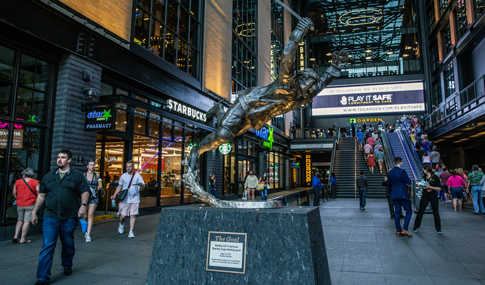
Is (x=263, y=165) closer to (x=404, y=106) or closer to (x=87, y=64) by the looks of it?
(x=87, y=64)

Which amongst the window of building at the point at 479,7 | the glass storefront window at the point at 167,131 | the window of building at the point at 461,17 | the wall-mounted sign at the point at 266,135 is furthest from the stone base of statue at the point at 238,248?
the window of building at the point at 461,17

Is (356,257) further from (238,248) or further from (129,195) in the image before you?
(129,195)

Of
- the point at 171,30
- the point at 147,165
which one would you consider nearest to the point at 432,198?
Answer: the point at 147,165

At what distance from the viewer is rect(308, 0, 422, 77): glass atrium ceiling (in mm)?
40969

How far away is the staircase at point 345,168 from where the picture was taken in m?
19.6

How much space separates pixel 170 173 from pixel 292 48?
10.8m

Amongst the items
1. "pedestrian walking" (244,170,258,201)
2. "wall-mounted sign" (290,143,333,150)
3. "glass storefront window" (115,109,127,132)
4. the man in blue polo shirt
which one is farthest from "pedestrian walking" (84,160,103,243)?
"wall-mounted sign" (290,143,333,150)

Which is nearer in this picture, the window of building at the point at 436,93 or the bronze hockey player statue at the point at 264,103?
the bronze hockey player statue at the point at 264,103

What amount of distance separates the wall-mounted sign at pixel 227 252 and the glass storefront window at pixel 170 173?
983cm

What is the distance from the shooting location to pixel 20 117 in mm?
7824

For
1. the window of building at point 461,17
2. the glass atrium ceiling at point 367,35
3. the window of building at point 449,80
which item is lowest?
the window of building at point 449,80

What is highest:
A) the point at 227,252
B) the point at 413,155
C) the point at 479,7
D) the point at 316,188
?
the point at 479,7

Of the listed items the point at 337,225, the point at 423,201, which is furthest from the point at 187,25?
the point at 423,201

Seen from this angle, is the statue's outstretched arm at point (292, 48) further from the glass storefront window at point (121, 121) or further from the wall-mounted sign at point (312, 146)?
the wall-mounted sign at point (312, 146)
